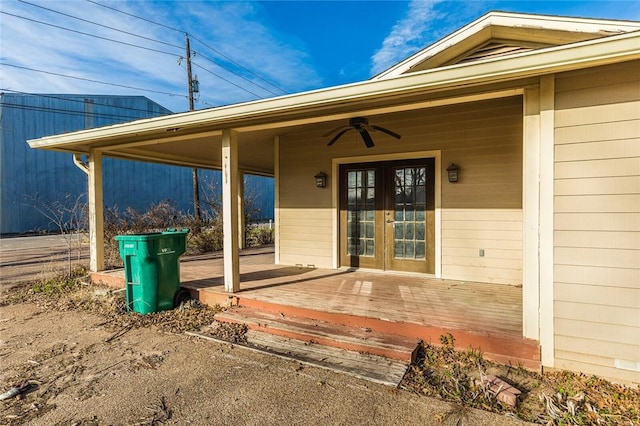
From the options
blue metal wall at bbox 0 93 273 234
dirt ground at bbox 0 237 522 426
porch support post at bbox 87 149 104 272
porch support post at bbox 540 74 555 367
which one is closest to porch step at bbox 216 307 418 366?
dirt ground at bbox 0 237 522 426

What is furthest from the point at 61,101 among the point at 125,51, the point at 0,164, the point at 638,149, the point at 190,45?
the point at 638,149

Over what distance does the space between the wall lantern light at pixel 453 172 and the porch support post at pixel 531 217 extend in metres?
1.87

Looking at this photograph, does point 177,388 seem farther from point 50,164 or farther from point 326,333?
point 50,164

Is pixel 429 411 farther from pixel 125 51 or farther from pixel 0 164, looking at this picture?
pixel 0 164

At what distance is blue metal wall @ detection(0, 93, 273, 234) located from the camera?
14.4m

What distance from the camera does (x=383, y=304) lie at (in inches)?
132

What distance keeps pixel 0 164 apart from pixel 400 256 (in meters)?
18.2

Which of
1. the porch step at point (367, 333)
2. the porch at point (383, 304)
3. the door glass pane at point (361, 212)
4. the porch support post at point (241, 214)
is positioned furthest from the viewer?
the porch support post at point (241, 214)

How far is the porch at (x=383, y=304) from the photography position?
263 centimetres

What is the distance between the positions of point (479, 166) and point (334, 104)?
2.35 meters

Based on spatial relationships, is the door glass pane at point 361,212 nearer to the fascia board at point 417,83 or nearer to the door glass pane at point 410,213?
the door glass pane at point 410,213

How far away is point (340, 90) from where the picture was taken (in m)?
2.94

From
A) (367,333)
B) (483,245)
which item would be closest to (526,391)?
(367,333)

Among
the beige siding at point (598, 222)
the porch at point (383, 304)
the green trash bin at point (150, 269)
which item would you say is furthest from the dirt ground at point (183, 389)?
the beige siding at point (598, 222)
